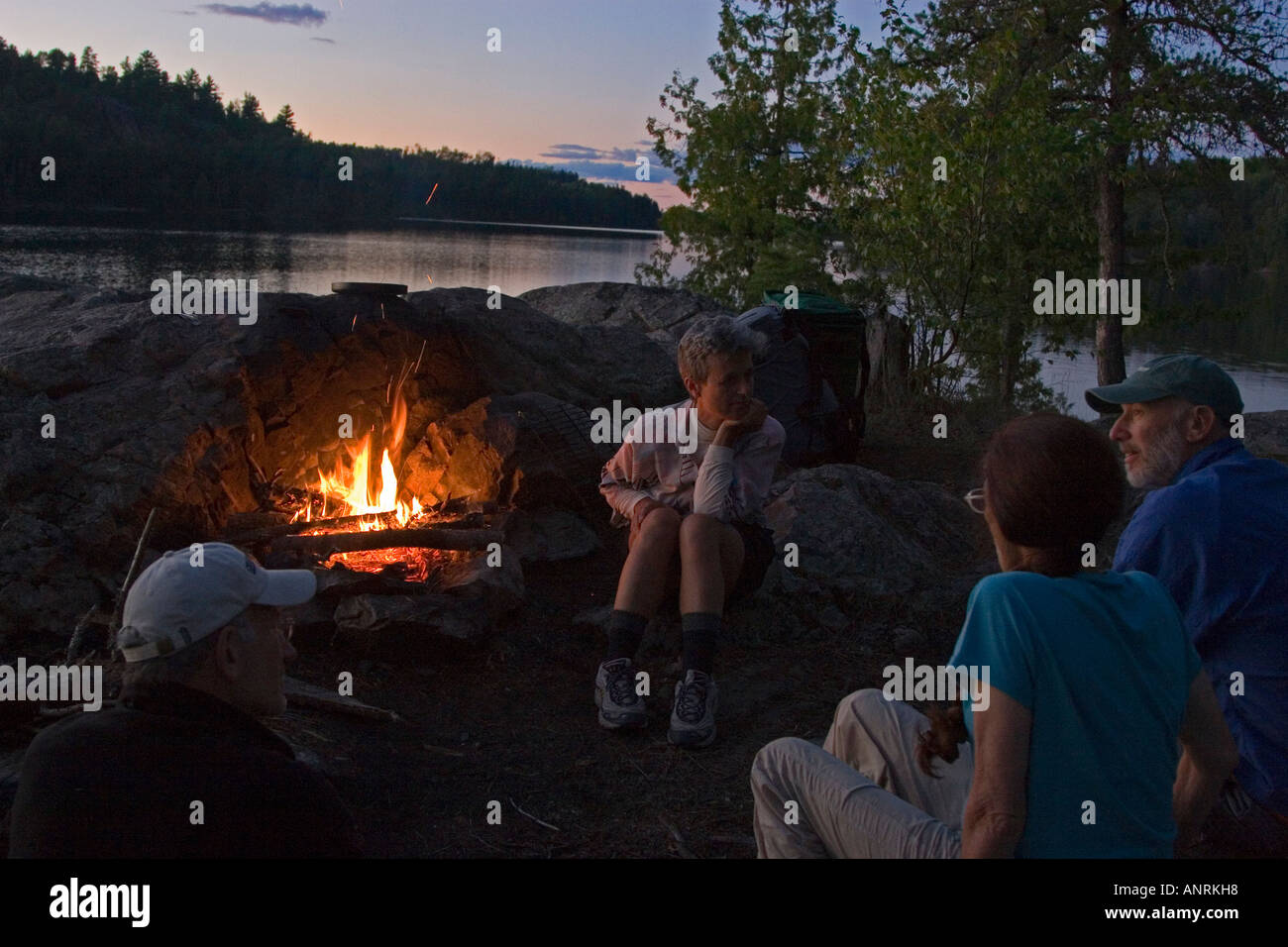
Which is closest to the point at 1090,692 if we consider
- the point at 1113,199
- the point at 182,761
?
the point at 182,761

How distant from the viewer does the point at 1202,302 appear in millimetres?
16516

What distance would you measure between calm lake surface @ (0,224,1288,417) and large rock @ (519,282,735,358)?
791 millimetres

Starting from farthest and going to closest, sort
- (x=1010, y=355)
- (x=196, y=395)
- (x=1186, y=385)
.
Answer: (x=1010, y=355)
(x=196, y=395)
(x=1186, y=385)

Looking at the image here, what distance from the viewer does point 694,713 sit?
161 inches

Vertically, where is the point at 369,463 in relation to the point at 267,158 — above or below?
below

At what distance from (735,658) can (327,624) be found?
181 cm

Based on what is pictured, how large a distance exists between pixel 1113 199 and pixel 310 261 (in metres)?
10.4

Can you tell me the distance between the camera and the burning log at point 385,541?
500 centimetres

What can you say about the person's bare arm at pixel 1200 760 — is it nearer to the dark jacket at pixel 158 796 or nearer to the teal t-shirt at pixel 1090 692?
the teal t-shirt at pixel 1090 692

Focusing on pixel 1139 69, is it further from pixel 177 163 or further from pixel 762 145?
pixel 177 163

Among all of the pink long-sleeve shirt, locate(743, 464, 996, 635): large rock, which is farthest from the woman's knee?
locate(743, 464, 996, 635): large rock

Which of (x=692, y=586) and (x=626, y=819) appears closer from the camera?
(x=626, y=819)
